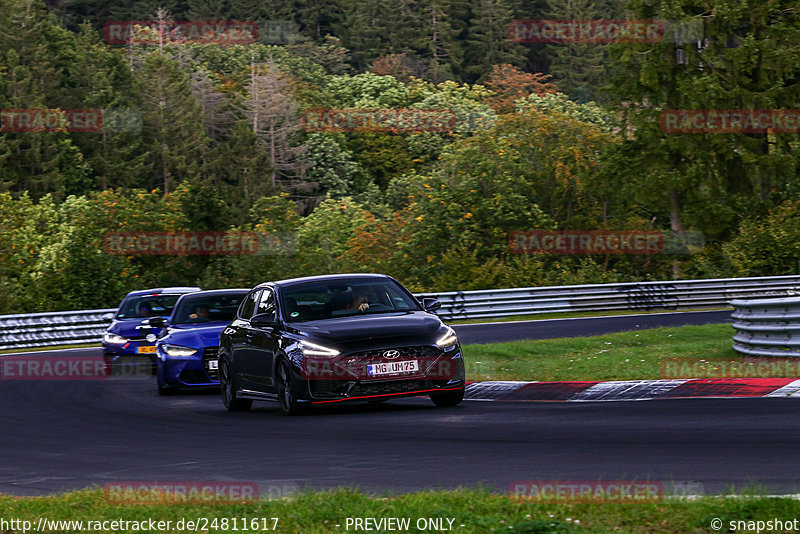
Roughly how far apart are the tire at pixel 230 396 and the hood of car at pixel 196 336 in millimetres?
2180

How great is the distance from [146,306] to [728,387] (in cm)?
1474

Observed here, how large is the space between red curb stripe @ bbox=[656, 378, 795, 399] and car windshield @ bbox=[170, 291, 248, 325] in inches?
295

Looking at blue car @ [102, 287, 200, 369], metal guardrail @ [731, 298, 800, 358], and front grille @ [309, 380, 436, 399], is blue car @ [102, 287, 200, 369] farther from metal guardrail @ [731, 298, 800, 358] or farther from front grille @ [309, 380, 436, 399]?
front grille @ [309, 380, 436, 399]

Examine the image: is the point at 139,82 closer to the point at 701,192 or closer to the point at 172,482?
the point at 701,192

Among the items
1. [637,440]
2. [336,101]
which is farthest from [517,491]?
[336,101]

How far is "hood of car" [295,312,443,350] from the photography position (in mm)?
13461

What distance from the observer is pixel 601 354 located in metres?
21.9

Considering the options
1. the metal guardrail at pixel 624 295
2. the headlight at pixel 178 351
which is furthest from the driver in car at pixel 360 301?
the metal guardrail at pixel 624 295

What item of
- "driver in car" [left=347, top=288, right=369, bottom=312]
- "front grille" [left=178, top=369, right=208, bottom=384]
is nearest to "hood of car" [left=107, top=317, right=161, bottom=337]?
"front grille" [left=178, top=369, right=208, bottom=384]

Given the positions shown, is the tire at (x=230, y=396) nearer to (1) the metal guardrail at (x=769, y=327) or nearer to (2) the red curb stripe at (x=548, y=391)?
(2) the red curb stripe at (x=548, y=391)

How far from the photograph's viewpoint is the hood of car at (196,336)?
18.2 meters

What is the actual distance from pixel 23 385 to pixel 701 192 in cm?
3712

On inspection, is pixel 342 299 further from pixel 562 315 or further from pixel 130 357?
pixel 562 315

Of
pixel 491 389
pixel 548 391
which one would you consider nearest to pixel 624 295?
pixel 491 389
